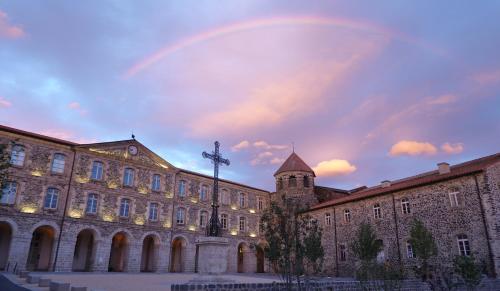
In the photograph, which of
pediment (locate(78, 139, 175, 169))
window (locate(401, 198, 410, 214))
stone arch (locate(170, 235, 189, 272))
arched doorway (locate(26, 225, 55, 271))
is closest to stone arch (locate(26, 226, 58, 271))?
arched doorway (locate(26, 225, 55, 271))

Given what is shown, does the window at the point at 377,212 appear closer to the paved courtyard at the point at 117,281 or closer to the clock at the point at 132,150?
the paved courtyard at the point at 117,281

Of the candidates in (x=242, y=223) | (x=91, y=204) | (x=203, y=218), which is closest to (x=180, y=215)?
(x=203, y=218)

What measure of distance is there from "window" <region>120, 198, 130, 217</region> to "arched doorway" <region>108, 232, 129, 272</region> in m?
1.99

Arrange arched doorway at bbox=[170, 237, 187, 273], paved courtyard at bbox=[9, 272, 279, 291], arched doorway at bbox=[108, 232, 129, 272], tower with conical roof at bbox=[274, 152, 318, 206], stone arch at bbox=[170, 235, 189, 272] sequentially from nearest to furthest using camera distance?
1. paved courtyard at bbox=[9, 272, 279, 291]
2. arched doorway at bbox=[108, 232, 129, 272]
3. stone arch at bbox=[170, 235, 189, 272]
4. arched doorway at bbox=[170, 237, 187, 273]
5. tower with conical roof at bbox=[274, 152, 318, 206]

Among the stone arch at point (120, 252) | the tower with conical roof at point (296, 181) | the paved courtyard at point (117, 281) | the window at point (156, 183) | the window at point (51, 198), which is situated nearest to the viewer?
the paved courtyard at point (117, 281)

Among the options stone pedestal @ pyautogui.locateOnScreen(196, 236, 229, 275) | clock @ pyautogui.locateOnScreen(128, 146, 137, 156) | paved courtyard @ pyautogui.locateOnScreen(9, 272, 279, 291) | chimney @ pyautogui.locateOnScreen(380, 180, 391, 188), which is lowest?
paved courtyard @ pyautogui.locateOnScreen(9, 272, 279, 291)

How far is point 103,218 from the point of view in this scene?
29.1 metres

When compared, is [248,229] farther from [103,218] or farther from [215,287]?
[215,287]

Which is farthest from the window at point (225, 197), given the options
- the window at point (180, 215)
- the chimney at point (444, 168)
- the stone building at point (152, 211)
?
the chimney at point (444, 168)

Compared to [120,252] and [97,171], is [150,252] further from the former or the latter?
[97,171]

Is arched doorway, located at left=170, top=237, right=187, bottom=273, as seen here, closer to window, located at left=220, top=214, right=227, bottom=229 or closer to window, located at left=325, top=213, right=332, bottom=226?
window, located at left=220, top=214, right=227, bottom=229

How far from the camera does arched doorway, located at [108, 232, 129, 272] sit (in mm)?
31666

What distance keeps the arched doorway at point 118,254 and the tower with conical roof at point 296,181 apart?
57.2ft

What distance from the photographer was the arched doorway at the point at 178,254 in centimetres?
3450
